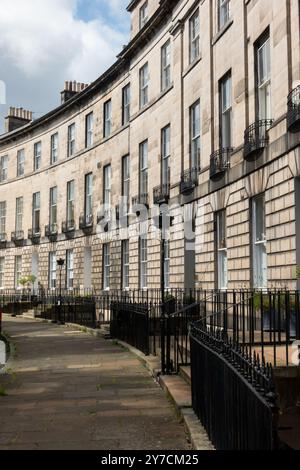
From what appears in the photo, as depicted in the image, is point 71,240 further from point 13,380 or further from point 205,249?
point 13,380

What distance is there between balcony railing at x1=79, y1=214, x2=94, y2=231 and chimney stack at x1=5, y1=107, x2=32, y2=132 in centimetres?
1655

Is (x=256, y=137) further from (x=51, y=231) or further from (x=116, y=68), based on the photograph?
(x=51, y=231)

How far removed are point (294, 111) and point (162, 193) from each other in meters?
10.5

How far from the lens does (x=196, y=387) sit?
20.7 ft

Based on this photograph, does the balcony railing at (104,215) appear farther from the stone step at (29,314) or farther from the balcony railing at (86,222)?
the stone step at (29,314)

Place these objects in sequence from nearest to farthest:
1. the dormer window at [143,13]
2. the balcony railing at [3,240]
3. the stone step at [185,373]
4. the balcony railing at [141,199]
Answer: the stone step at [185,373] < the balcony railing at [141,199] < the dormer window at [143,13] < the balcony railing at [3,240]

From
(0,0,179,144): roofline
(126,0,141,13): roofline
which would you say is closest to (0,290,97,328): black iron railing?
(0,0,179,144): roofline

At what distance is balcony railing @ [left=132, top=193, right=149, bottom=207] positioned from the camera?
928 inches

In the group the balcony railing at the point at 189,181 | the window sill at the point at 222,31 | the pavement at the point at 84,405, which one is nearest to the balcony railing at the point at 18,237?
the balcony railing at the point at 189,181

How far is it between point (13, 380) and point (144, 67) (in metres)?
19.1

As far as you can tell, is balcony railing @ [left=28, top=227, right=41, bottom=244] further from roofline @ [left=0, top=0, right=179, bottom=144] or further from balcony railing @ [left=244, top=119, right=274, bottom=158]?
balcony railing @ [left=244, top=119, right=274, bottom=158]

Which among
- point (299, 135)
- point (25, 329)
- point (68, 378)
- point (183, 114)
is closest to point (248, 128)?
point (299, 135)

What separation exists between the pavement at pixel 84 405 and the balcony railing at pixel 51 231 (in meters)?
21.4

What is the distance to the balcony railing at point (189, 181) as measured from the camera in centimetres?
1888
